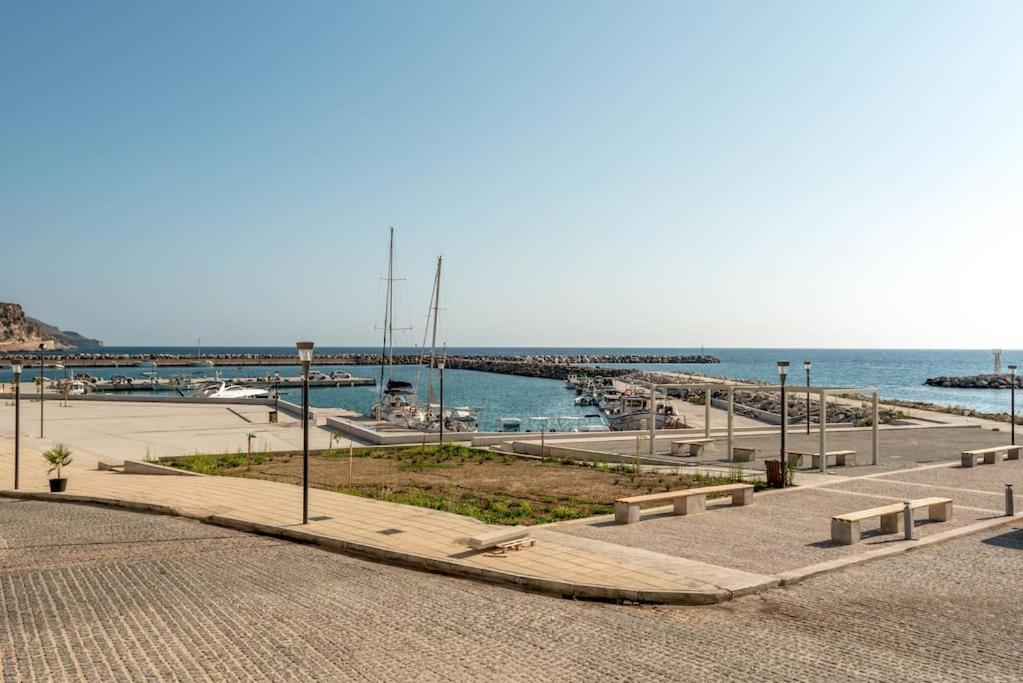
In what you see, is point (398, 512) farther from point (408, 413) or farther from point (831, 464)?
point (408, 413)

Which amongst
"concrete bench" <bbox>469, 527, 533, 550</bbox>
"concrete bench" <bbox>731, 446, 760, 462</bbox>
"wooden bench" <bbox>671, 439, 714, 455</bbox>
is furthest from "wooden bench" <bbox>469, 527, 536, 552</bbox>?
"wooden bench" <bbox>671, 439, 714, 455</bbox>

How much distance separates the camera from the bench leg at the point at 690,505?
45.1ft

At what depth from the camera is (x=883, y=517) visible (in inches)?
492

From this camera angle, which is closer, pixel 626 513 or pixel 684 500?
pixel 626 513

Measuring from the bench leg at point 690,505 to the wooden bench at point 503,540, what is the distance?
3736 mm

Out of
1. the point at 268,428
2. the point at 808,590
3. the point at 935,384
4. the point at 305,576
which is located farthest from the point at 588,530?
the point at 935,384

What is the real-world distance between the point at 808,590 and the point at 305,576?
20.3 feet

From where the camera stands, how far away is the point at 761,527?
12.8 m

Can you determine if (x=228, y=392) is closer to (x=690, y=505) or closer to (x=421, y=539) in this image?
(x=690, y=505)

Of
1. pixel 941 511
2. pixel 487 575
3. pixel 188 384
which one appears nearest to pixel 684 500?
pixel 941 511

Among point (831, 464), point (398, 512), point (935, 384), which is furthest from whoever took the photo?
point (935, 384)

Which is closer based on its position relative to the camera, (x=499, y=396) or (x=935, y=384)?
(x=499, y=396)

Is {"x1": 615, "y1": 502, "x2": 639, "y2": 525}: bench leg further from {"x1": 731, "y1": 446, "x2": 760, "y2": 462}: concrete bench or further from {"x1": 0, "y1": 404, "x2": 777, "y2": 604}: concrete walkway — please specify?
{"x1": 731, "y1": 446, "x2": 760, "y2": 462}: concrete bench

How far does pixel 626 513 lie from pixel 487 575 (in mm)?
3827
